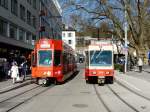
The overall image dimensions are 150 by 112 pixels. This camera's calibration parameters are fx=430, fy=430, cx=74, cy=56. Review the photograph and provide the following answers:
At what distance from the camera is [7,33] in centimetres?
4606

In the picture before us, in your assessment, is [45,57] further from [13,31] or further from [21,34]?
[21,34]

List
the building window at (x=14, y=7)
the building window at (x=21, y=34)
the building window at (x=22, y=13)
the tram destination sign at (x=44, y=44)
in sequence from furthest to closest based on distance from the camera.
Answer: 1. the building window at (x=22, y=13)
2. the building window at (x=21, y=34)
3. the building window at (x=14, y=7)
4. the tram destination sign at (x=44, y=44)

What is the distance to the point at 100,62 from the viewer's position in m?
30.4

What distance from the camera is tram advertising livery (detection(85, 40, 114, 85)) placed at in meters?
30.1

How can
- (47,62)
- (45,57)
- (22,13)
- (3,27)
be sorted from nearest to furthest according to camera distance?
(47,62) < (45,57) < (3,27) < (22,13)

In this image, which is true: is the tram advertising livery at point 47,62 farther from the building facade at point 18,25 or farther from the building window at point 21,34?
the building window at point 21,34

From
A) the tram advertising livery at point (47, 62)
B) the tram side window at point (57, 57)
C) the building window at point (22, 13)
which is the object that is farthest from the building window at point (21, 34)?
the tram side window at point (57, 57)

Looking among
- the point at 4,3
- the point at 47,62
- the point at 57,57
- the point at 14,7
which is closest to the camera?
the point at 47,62

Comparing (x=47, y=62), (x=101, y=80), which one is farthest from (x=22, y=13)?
(x=101, y=80)

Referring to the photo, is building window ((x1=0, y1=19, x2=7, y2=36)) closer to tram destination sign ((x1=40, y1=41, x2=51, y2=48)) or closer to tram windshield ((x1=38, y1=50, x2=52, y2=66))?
tram destination sign ((x1=40, y1=41, x2=51, y2=48))

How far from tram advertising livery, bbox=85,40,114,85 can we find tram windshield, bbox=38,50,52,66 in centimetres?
291

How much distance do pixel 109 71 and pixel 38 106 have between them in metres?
13.8

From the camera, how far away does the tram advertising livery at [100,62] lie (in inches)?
1187

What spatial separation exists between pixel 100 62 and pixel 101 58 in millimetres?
291
